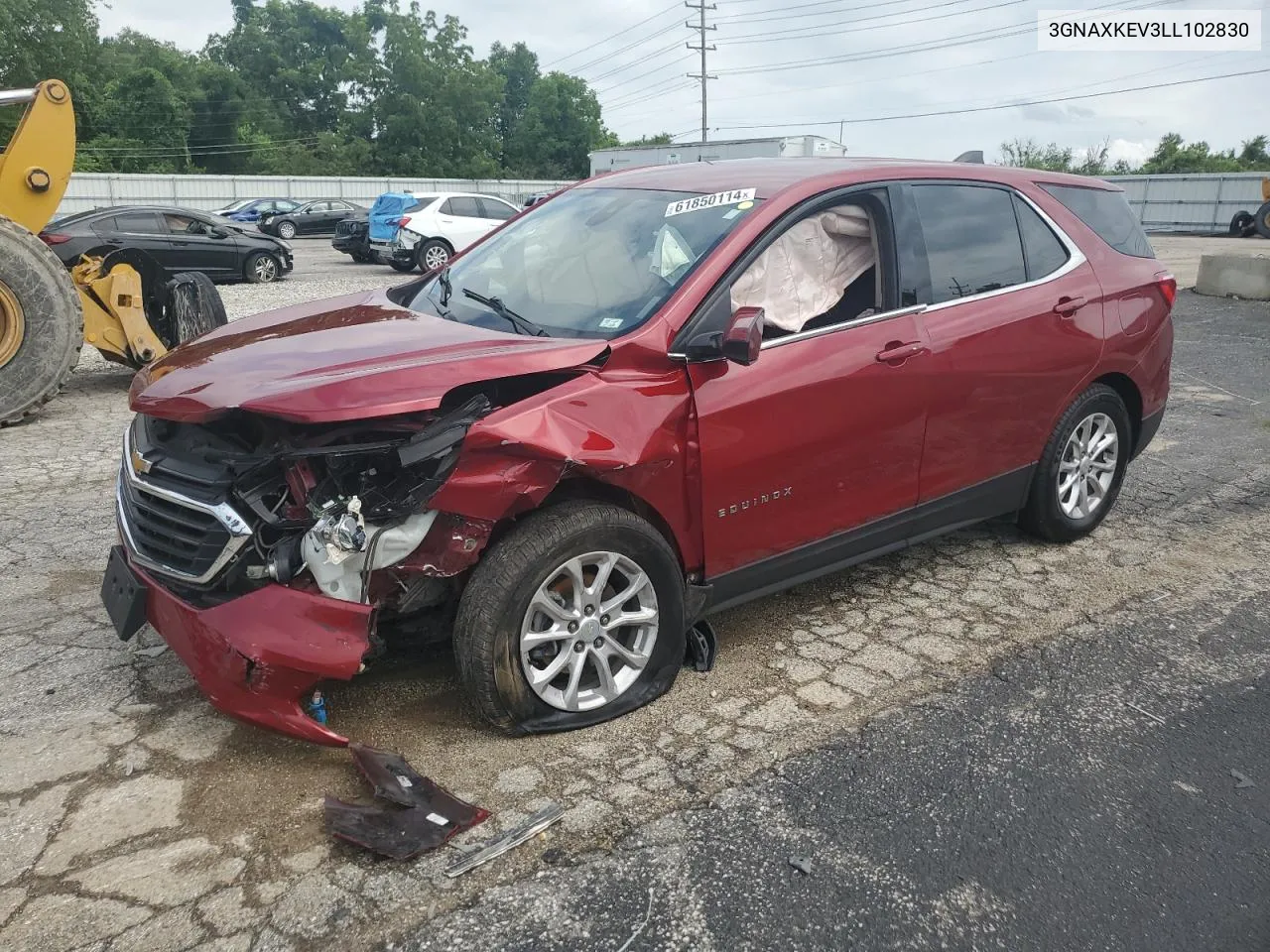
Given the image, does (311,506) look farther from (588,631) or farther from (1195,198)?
(1195,198)

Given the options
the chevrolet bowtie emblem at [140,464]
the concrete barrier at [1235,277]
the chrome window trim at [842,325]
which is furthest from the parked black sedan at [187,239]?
Result: the concrete barrier at [1235,277]

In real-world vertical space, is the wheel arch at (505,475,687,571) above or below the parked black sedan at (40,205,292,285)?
below

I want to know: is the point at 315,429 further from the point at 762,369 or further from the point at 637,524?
the point at 762,369

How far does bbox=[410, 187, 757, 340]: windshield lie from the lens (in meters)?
3.52

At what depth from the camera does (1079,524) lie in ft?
16.6

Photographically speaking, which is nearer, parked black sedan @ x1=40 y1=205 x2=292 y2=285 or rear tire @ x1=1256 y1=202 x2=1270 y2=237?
parked black sedan @ x1=40 y1=205 x2=292 y2=285

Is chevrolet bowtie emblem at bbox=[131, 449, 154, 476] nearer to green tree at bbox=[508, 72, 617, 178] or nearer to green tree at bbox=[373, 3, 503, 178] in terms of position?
green tree at bbox=[373, 3, 503, 178]

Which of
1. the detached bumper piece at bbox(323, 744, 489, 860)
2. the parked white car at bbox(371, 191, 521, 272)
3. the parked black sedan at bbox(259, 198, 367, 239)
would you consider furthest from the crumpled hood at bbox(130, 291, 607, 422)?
the parked black sedan at bbox(259, 198, 367, 239)

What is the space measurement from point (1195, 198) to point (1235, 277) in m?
23.6

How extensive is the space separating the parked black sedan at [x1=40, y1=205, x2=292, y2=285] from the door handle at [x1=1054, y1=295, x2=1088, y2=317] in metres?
13.9

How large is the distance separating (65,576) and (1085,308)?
480cm

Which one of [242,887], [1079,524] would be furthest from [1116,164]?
[242,887]

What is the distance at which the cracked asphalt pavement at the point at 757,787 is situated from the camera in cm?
A: 247

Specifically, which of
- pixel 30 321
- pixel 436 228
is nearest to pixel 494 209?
pixel 436 228
